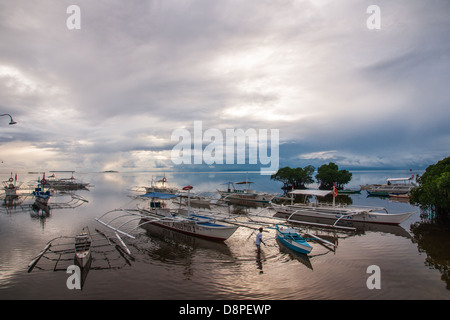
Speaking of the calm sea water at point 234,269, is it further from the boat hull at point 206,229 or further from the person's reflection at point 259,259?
the boat hull at point 206,229

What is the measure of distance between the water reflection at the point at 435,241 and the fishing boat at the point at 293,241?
27.0ft

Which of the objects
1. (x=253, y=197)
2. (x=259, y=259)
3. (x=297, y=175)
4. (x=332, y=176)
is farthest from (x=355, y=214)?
(x=297, y=175)

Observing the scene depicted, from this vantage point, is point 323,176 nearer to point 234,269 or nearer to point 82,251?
point 234,269

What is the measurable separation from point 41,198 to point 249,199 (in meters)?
41.4

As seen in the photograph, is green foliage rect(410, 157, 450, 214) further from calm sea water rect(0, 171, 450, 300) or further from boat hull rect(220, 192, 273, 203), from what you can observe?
boat hull rect(220, 192, 273, 203)

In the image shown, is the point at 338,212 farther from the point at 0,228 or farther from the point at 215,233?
the point at 0,228

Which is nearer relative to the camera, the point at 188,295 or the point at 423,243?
the point at 188,295

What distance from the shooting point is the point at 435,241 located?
22625 mm

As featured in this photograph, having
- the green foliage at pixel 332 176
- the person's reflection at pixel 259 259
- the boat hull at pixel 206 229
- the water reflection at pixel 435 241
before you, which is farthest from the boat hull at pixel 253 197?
the green foliage at pixel 332 176

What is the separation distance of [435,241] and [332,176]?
62606 millimetres

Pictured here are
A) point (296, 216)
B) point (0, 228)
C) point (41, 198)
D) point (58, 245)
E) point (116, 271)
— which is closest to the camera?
point (116, 271)
